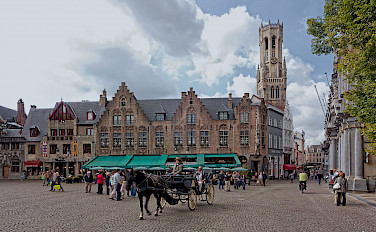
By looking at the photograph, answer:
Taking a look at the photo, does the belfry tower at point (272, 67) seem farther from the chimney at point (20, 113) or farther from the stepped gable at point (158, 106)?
the chimney at point (20, 113)

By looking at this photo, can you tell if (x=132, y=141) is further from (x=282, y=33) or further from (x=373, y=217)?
(x=282, y=33)

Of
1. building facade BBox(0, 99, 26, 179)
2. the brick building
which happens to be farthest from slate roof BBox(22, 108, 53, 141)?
the brick building

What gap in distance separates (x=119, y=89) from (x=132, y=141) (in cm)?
798

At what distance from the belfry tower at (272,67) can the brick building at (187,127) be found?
63010 mm

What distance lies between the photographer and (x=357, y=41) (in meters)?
15.0

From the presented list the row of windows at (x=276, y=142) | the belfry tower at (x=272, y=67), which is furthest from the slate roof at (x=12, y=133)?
the belfry tower at (x=272, y=67)

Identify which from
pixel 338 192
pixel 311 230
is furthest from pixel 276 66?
pixel 311 230

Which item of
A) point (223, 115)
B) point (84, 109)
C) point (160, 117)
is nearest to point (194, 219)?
point (223, 115)

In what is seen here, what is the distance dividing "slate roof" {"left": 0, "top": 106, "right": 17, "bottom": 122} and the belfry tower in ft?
236

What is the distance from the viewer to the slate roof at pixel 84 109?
53278 millimetres

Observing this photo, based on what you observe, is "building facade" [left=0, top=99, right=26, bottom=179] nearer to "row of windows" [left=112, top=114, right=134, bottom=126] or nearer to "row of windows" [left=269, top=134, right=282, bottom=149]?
"row of windows" [left=112, top=114, right=134, bottom=126]

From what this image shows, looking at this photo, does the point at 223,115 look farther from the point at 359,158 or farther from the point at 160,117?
the point at 359,158

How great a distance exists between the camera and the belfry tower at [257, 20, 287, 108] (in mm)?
113050

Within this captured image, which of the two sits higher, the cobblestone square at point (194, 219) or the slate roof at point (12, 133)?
the slate roof at point (12, 133)
